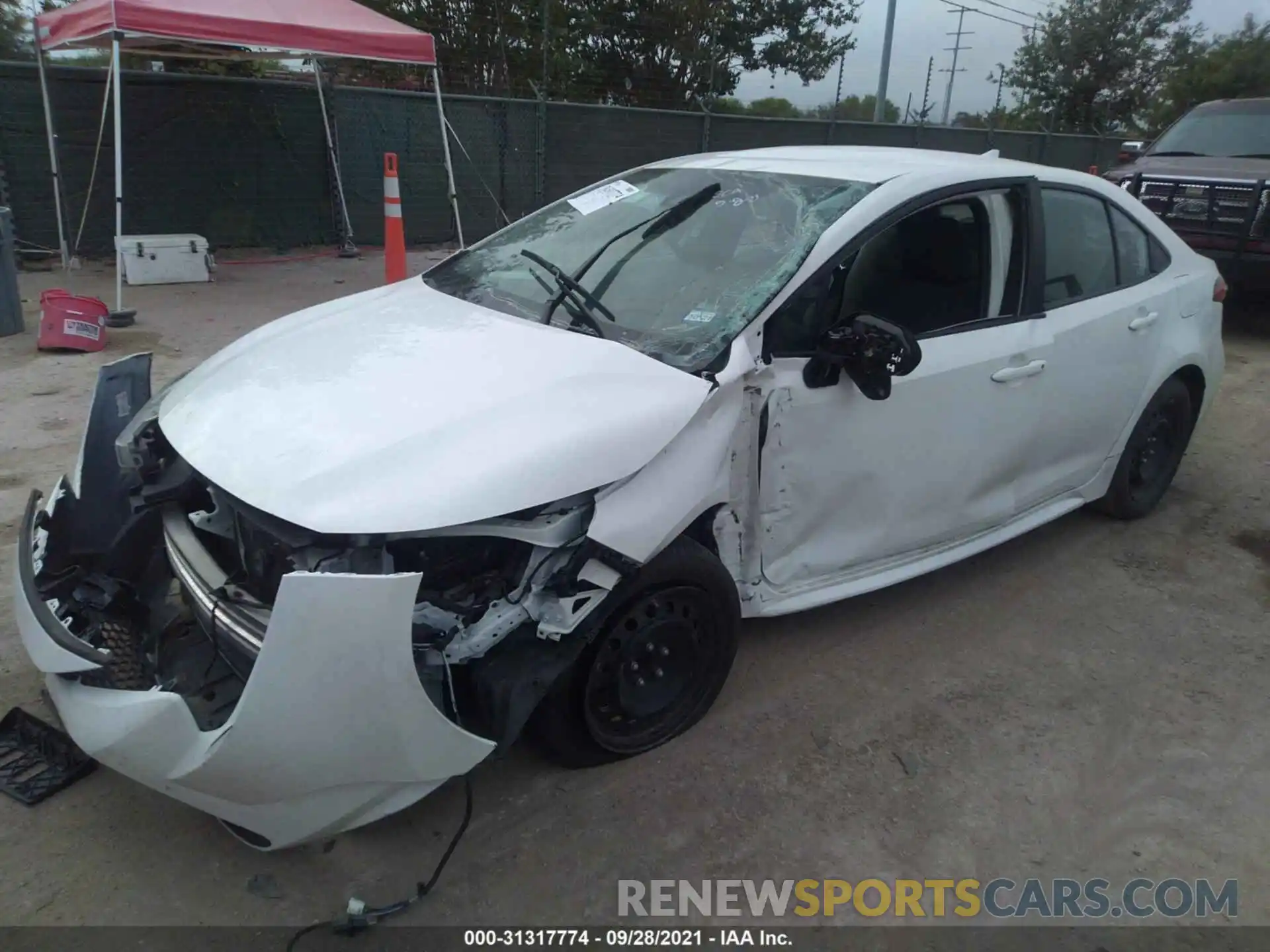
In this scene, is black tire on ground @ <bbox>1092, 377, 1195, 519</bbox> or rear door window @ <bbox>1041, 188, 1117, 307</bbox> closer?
rear door window @ <bbox>1041, 188, 1117, 307</bbox>

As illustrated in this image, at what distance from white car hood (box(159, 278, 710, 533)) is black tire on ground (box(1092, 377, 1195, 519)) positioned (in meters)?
2.72

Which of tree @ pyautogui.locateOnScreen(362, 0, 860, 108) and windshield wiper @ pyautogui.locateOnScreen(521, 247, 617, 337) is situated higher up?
tree @ pyautogui.locateOnScreen(362, 0, 860, 108)

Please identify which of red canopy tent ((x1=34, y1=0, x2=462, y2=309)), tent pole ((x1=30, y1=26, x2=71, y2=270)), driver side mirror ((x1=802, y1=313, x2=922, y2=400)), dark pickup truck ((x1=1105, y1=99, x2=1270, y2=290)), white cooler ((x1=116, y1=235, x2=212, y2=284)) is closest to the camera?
driver side mirror ((x1=802, y1=313, x2=922, y2=400))

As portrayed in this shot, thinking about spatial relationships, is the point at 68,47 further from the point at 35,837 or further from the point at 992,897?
the point at 992,897

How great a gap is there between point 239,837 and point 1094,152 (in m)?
25.3

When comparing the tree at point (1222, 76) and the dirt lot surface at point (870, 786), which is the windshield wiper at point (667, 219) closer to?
the dirt lot surface at point (870, 786)

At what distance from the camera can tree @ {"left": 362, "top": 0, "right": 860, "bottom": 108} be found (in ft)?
52.4

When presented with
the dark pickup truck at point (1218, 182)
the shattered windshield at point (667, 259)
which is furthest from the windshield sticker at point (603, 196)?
the dark pickup truck at point (1218, 182)

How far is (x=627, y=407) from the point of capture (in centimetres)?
247

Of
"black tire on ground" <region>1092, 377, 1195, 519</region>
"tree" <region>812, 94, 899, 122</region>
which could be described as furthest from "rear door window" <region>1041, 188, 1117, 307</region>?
"tree" <region>812, 94, 899, 122</region>

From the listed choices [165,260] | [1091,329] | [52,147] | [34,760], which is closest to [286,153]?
[52,147]

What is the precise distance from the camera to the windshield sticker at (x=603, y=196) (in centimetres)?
359

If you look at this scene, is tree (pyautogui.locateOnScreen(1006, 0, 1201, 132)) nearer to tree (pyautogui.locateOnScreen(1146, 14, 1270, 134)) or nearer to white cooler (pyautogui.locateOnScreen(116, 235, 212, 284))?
tree (pyautogui.locateOnScreen(1146, 14, 1270, 134))

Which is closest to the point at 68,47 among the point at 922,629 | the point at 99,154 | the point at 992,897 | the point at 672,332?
the point at 99,154
